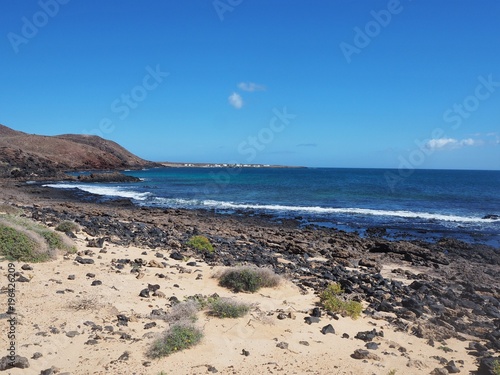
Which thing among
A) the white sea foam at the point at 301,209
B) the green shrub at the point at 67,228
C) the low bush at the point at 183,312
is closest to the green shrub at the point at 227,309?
the low bush at the point at 183,312

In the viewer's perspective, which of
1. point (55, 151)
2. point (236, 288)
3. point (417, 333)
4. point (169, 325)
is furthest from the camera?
point (55, 151)

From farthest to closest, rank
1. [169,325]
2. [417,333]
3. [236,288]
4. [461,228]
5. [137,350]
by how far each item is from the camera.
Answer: [461,228] → [236,288] → [417,333] → [169,325] → [137,350]

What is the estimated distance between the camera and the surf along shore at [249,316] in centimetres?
604

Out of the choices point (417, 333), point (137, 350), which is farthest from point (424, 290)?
point (137, 350)

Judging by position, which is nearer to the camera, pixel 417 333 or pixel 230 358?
pixel 230 358

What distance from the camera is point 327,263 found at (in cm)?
1362

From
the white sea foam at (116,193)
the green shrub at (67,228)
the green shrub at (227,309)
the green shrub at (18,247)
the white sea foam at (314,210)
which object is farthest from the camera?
the white sea foam at (116,193)

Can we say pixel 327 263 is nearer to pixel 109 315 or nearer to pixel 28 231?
pixel 109 315

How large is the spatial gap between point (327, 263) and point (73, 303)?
862 centimetres

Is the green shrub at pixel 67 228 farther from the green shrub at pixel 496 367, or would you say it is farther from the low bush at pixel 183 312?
the green shrub at pixel 496 367

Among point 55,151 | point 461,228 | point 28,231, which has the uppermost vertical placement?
point 55,151

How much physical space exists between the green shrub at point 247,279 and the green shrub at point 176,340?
2.88 meters

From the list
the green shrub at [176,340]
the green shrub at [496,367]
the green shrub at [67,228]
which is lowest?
the green shrub at [496,367]

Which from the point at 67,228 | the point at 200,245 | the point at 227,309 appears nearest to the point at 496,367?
the point at 227,309
